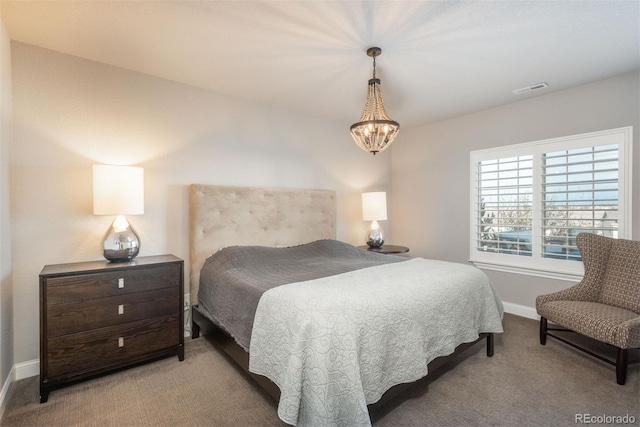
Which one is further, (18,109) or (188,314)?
(188,314)

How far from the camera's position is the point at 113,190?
2336 mm

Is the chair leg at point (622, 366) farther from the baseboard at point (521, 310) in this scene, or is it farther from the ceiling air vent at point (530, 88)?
the ceiling air vent at point (530, 88)

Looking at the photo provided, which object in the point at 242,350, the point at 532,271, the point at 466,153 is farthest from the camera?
the point at 466,153

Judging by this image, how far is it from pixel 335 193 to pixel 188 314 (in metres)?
2.28

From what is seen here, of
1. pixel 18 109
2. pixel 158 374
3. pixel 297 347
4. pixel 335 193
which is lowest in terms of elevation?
pixel 158 374

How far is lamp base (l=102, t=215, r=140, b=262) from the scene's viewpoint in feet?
8.05

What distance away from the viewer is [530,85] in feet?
10.2

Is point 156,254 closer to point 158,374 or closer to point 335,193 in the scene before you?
point 158,374

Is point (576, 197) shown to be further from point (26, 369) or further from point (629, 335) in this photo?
point (26, 369)

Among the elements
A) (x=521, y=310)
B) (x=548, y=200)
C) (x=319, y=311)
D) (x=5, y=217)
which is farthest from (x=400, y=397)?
(x=5, y=217)

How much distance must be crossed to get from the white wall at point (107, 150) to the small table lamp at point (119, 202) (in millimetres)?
224

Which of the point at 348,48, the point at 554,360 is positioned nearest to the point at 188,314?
the point at 348,48

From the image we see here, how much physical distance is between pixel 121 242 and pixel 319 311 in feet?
6.16

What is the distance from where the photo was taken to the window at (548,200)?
2955 millimetres
